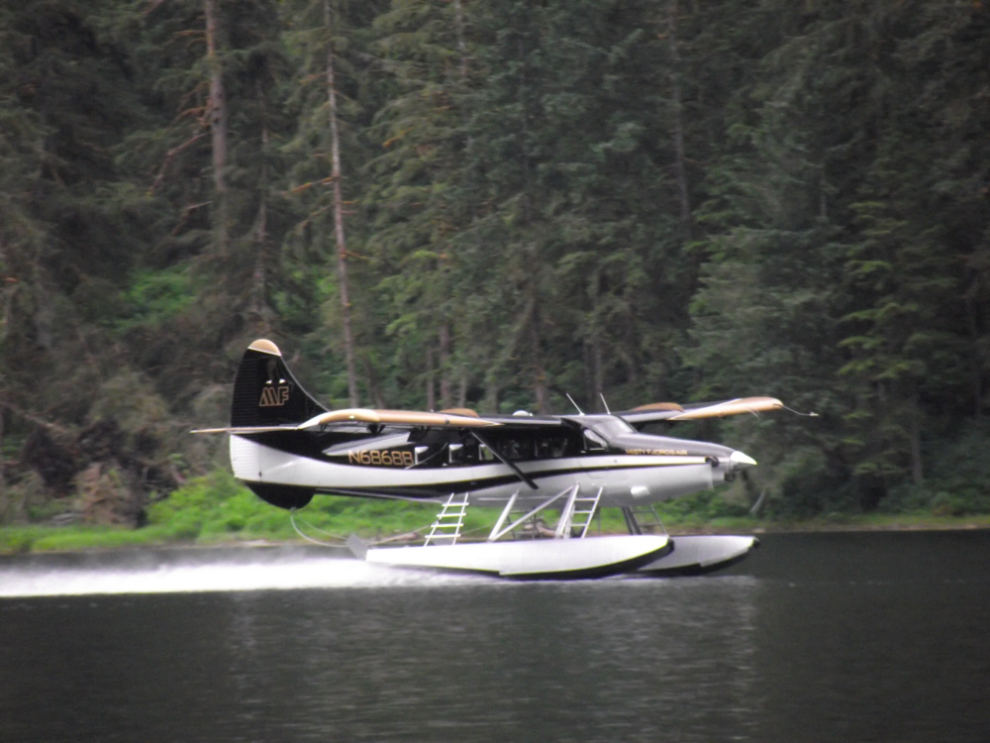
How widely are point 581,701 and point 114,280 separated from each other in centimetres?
2759

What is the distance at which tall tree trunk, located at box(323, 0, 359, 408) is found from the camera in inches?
1168

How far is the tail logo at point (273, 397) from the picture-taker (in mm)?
20422

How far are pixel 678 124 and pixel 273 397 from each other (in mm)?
15490

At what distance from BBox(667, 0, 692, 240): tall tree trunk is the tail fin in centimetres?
1430

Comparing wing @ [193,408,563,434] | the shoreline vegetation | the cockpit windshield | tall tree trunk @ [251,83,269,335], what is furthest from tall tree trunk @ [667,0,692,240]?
wing @ [193,408,563,434]

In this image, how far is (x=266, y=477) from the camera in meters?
20.4

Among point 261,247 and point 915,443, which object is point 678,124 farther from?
point 261,247

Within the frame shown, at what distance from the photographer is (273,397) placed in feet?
67.1

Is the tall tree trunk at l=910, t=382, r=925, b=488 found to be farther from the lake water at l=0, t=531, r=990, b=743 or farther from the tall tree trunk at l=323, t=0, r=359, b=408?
the tall tree trunk at l=323, t=0, r=359, b=408

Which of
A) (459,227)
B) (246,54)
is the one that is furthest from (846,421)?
(246,54)

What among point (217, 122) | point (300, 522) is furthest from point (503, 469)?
point (217, 122)

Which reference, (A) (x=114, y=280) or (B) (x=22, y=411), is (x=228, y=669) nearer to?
(B) (x=22, y=411)

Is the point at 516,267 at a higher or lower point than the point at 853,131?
lower

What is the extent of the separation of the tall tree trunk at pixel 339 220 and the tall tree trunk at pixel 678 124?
7912mm
